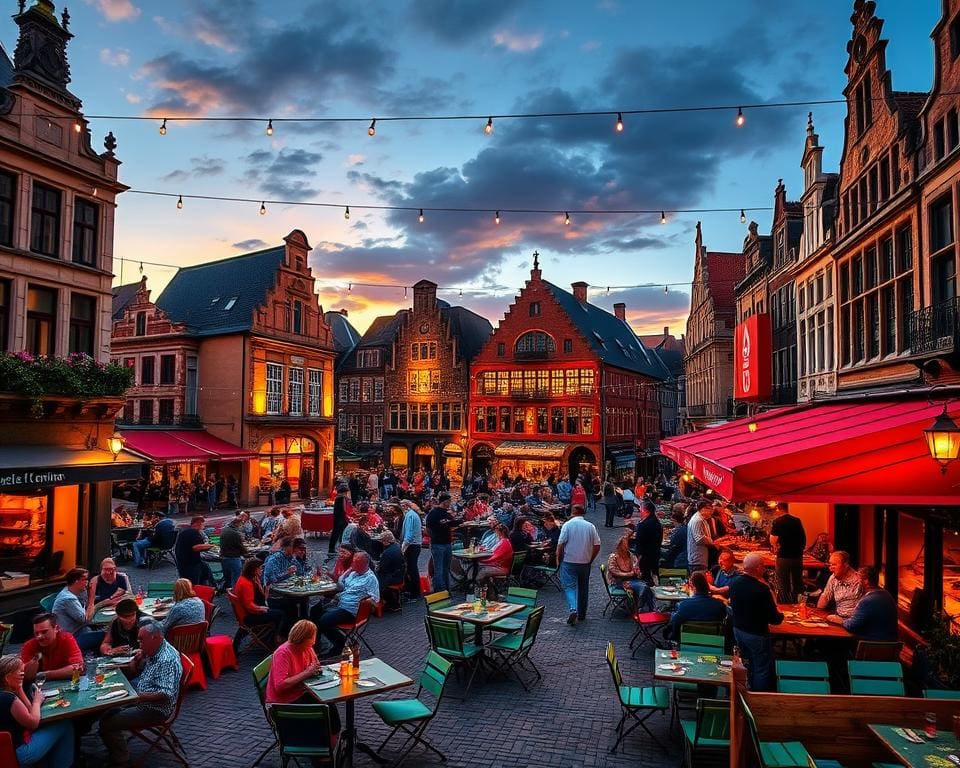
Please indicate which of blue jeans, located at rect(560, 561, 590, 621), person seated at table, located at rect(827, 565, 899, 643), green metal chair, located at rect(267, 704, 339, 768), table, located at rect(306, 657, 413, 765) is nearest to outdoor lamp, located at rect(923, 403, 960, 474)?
person seated at table, located at rect(827, 565, 899, 643)

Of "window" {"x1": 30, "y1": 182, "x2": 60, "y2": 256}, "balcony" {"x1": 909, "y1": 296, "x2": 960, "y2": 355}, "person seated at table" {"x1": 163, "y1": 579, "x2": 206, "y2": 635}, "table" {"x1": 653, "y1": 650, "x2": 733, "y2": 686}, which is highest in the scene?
"window" {"x1": 30, "y1": 182, "x2": 60, "y2": 256}

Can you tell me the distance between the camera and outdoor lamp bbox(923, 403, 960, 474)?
6.70m

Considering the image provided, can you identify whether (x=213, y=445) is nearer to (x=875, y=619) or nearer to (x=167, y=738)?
(x=167, y=738)

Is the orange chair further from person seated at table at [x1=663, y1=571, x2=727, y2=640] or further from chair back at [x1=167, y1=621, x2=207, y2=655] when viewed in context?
person seated at table at [x1=663, y1=571, x2=727, y2=640]

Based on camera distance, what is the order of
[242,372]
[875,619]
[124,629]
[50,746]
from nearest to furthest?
[50,746] → [875,619] → [124,629] → [242,372]

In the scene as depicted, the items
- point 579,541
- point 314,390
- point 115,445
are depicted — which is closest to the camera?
point 579,541

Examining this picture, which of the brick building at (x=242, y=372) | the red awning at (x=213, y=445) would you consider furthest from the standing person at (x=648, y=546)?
the red awning at (x=213, y=445)

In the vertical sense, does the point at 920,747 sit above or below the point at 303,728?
above

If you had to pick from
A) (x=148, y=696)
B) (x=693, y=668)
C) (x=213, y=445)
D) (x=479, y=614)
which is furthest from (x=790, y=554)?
(x=213, y=445)

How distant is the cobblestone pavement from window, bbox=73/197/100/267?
11.1 metres

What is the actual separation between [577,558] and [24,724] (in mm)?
8216

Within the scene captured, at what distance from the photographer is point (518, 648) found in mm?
8758

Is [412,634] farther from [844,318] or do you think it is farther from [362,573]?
[844,318]

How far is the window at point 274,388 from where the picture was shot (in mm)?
31875
